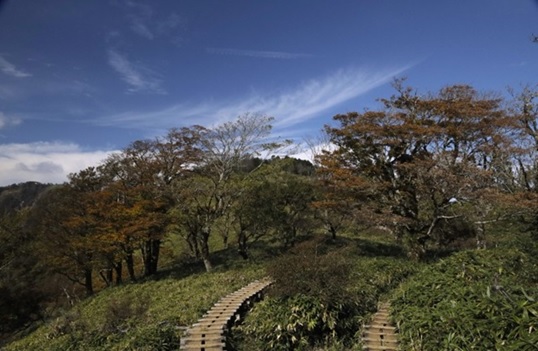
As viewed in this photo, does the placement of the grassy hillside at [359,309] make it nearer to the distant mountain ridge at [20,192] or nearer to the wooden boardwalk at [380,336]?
the wooden boardwalk at [380,336]

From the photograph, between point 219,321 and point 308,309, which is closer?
point 308,309

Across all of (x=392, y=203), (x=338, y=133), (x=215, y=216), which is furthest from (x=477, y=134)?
(x=215, y=216)

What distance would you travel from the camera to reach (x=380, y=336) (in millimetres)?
9969

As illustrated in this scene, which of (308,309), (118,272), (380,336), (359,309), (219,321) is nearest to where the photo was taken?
(380,336)

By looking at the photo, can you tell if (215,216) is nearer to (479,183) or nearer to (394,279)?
(394,279)

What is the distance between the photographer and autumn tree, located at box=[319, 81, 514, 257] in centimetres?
2073

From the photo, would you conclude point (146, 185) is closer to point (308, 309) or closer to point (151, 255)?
point (151, 255)

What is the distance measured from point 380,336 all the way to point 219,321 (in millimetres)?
5433

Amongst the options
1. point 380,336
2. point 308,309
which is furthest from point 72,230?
point 380,336

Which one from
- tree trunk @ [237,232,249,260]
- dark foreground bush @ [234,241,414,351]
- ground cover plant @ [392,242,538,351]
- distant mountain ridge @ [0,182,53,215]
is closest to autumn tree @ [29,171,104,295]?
tree trunk @ [237,232,249,260]

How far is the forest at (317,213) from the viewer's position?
533 inches

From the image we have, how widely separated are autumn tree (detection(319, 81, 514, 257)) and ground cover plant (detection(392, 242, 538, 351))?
26.1 ft

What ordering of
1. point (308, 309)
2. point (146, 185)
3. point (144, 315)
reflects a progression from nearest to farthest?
1. point (308, 309)
2. point (144, 315)
3. point (146, 185)

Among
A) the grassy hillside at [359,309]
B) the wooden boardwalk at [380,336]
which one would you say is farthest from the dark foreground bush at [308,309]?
the wooden boardwalk at [380,336]
